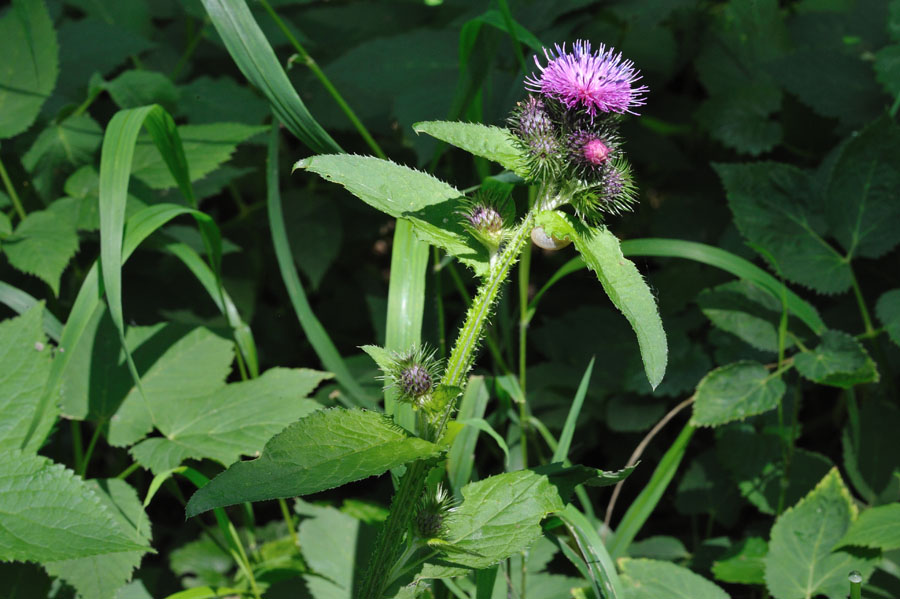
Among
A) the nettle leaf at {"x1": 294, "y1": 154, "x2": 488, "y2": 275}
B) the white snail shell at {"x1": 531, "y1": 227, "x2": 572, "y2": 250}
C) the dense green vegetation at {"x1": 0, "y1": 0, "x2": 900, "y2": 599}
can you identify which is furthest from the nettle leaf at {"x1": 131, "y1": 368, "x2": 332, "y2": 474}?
the white snail shell at {"x1": 531, "y1": 227, "x2": 572, "y2": 250}

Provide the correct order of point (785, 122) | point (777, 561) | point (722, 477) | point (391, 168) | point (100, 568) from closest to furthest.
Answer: point (391, 168)
point (100, 568)
point (777, 561)
point (722, 477)
point (785, 122)

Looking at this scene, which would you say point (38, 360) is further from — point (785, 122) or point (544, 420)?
point (785, 122)

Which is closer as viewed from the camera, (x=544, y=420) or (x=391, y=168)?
(x=391, y=168)

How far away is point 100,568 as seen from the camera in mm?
1491

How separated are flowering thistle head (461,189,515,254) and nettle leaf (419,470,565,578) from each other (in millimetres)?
371

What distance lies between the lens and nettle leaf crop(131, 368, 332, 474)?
1.57m

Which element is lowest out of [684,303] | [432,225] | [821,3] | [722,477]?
[722,477]

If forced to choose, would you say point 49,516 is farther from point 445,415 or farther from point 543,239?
point 543,239

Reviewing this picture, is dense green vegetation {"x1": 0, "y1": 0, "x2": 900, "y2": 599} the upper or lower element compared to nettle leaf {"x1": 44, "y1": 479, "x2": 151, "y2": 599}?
upper

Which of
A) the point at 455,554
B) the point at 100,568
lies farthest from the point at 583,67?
the point at 100,568

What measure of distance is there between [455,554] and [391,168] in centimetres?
60

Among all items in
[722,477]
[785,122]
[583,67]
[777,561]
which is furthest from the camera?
[785,122]

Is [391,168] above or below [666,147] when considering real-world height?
below

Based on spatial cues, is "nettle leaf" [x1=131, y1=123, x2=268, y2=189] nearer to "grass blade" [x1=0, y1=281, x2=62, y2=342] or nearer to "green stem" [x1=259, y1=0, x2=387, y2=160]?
"green stem" [x1=259, y1=0, x2=387, y2=160]
